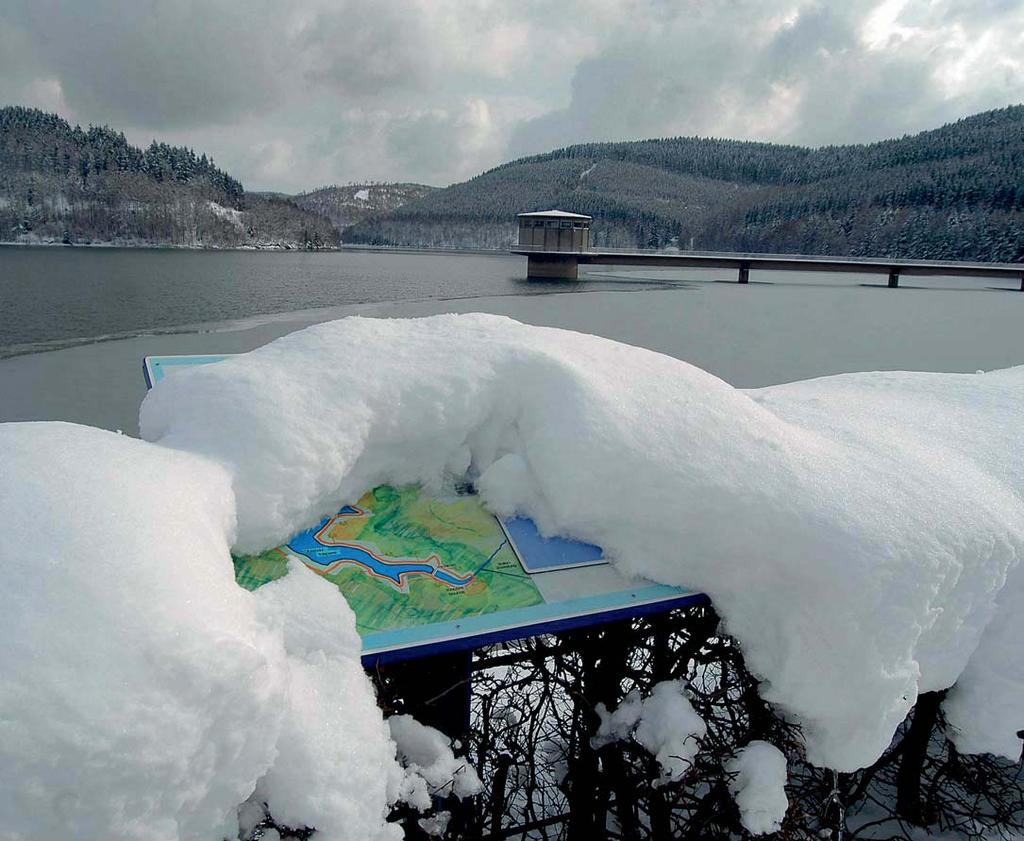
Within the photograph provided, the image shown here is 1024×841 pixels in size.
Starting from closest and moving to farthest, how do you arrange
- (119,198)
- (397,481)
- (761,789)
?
(761,789)
(397,481)
(119,198)

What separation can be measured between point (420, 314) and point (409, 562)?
1700 cm

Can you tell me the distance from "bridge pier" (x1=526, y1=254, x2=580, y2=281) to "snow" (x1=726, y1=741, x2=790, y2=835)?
122 feet

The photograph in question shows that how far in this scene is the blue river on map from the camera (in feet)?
7.59

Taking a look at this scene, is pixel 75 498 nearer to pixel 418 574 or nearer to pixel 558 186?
pixel 418 574

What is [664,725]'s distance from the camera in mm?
2443

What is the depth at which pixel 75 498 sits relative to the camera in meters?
1.75

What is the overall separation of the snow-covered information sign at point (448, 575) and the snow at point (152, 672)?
0.58ft

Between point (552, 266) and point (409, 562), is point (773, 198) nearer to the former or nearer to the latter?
point (552, 266)

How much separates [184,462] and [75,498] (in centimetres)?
42

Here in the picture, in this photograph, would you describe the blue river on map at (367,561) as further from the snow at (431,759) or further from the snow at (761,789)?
the snow at (761,789)

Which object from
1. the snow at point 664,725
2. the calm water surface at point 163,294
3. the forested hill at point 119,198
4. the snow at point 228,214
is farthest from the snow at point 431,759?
the snow at point 228,214

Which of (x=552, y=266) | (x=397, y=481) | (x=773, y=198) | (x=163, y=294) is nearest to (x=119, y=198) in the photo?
(x=552, y=266)

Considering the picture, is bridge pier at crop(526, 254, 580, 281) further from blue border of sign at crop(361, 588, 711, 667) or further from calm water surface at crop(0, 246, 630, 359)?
blue border of sign at crop(361, 588, 711, 667)

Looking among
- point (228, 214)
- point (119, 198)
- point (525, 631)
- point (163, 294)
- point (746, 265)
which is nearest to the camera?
point (525, 631)
